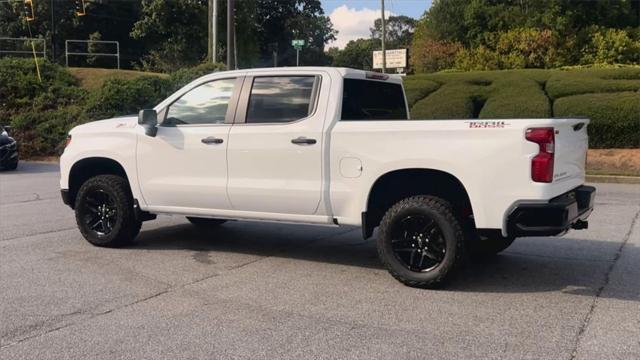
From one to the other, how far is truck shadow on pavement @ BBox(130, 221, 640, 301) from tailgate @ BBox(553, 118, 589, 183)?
3.35ft

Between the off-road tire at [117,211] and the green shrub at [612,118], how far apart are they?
1397 cm

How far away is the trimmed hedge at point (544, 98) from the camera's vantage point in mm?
17578

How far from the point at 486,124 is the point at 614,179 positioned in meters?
11.5

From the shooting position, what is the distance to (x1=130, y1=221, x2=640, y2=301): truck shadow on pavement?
5886 mm

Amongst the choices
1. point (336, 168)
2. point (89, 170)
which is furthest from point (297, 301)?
point (89, 170)

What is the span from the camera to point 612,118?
17484 millimetres

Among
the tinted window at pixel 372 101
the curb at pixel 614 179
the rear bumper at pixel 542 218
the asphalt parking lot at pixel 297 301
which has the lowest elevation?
the curb at pixel 614 179

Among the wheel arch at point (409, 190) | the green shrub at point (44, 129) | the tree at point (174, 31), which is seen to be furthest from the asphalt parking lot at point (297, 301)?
the tree at point (174, 31)

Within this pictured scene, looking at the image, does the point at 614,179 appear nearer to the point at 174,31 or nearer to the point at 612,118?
the point at 612,118

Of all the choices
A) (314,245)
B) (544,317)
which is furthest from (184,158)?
(544,317)

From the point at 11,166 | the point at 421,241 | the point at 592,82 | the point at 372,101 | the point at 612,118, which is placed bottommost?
the point at 11,166

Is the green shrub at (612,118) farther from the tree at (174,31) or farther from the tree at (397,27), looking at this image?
the tree at (397,27)

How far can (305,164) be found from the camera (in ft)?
20.2

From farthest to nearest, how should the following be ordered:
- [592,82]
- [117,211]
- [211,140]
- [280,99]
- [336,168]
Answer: [592,82] < [117,211] < [211,140] < [280,99] < [336,168]
